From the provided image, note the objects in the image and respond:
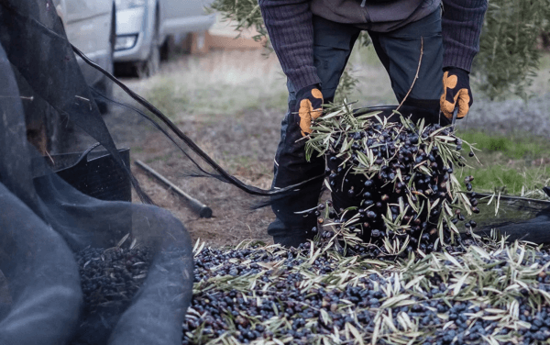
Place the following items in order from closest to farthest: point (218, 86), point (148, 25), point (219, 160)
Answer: point (219, 160), point (148, 25), point (218, 86)

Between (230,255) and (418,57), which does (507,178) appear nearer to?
(418,57)

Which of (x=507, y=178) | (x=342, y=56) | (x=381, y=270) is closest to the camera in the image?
(x=381, y=270)

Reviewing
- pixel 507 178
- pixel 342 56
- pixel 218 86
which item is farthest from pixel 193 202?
pixel 218 86

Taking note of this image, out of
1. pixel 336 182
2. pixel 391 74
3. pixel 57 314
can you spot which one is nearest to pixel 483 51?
pixel 391 74

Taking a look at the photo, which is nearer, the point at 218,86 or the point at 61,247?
the point at 61,247

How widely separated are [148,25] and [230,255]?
18.1 ft

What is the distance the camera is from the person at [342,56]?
231cm

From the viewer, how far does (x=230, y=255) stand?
2062 mm

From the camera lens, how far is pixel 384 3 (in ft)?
7.70

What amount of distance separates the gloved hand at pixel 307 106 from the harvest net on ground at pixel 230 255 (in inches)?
2.4

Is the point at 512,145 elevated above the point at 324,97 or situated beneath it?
situated beneath

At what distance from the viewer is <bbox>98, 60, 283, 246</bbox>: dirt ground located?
2.28 meters

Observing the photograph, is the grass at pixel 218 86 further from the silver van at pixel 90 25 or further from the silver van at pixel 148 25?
the silver van at pixel 90 25

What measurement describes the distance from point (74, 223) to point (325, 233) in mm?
882
